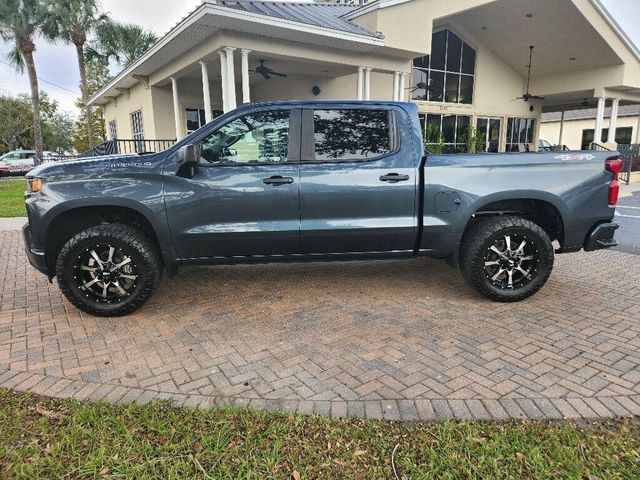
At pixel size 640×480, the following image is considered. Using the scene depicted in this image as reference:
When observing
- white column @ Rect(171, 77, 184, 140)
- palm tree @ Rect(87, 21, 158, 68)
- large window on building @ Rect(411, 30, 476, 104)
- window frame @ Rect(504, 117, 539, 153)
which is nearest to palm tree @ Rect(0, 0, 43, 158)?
palm tree @ Rect(87, 21, 158, 68)

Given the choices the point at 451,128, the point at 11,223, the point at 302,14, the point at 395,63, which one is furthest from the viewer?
the point at 451,128

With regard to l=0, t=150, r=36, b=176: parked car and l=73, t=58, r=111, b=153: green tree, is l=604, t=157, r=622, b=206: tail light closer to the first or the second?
l=0, t=150, r=36, b=176: parked car

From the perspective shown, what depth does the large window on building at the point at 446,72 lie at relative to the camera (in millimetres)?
18047

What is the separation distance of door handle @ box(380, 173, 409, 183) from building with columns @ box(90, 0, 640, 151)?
6.85m

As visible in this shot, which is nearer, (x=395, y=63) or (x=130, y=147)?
(x=395, y=63)

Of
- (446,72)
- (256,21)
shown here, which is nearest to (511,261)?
(256,21)

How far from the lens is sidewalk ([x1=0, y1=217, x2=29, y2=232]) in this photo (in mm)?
9133

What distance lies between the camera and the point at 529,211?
455 centimetres

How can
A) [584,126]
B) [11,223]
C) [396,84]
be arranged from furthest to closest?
1. [584,126]
2. [396,84]
3. [11,223]

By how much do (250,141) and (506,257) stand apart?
2.77 metres

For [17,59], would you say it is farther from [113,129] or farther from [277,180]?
[277,180]

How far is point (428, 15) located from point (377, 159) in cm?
1062

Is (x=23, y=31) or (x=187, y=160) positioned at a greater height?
(x=23, y=31)

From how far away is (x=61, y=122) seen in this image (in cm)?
5350
